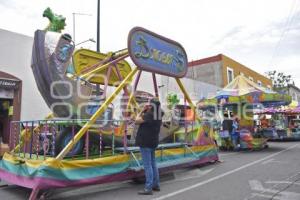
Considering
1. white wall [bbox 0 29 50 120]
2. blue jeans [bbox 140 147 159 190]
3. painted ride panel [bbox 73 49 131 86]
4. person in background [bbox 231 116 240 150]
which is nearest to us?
blue jeans [bbox 140 147 159 190]

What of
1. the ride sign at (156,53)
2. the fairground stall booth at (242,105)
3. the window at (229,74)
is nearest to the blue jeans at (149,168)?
the ride sign at (156,53)

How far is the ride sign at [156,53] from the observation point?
7.28 metres

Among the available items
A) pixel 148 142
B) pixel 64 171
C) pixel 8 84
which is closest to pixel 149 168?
pixel 148 142

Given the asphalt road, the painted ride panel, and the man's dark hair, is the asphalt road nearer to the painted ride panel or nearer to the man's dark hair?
the man's dark hair

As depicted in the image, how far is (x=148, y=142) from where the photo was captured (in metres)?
6.25

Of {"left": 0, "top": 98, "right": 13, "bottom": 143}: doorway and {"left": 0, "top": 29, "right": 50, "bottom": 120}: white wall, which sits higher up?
{"left": 0, "top": 29, "right": 50, "bottom": 120}: white wall

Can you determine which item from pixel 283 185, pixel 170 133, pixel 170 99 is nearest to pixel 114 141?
pixel 170 133

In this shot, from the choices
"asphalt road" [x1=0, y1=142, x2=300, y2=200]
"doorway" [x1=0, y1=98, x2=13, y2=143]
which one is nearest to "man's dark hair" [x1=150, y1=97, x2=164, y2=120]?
"asphalt road" [x1=0, y1=142, x2=300, y2=200]

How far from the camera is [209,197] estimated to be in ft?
19.1

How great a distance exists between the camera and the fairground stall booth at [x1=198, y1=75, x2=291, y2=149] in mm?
14586

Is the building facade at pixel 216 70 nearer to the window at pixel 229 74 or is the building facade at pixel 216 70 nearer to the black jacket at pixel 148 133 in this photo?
the window at pixel 229 74

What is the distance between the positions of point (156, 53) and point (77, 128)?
263 cm

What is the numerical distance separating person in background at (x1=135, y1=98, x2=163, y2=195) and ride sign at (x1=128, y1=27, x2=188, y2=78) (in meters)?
1.44

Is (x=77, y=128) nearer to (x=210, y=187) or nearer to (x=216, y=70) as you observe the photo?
(x=210, y=187)
